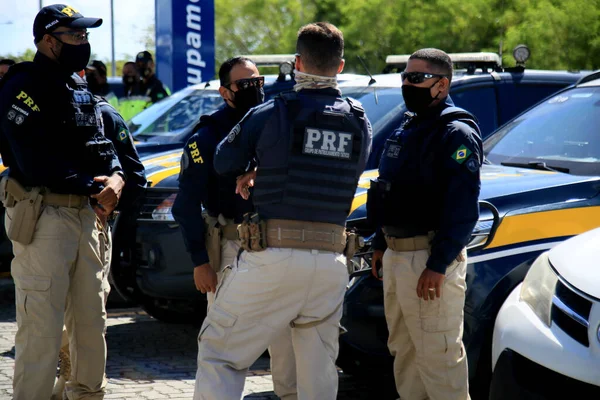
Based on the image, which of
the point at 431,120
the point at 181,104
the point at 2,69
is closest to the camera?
the point at 431,120

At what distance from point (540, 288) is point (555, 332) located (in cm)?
34

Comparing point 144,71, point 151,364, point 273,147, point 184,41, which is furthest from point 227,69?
point 184,41

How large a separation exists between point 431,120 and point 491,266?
0.79m

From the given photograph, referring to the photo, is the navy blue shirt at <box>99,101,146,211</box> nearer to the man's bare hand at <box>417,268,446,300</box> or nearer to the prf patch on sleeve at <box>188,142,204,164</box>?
the prf patch on sleeve at <box>188,142,204,164</box>

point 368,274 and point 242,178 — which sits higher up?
point 242,178

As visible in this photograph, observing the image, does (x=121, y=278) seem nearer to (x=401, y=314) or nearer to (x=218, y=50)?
(x=401, y=314)

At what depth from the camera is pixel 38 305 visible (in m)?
4.40

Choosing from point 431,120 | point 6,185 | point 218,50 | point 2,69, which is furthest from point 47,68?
point 218,50

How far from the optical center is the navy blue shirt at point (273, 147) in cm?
368

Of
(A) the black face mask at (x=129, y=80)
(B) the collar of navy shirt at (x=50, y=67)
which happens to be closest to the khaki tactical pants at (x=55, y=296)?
(B) the collar of navy shirt at (x=50, y=67)

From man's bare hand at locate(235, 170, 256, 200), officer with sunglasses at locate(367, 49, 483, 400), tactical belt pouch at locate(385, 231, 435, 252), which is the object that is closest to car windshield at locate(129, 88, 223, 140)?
officer with sunglasses at locate(367, 49, 483, 400)

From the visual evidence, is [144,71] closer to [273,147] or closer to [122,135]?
[122,135]

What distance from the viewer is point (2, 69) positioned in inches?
393

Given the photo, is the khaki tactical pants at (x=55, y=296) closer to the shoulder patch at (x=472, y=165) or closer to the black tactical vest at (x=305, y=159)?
Result: the black tactical vest at (x=305, y=159)
